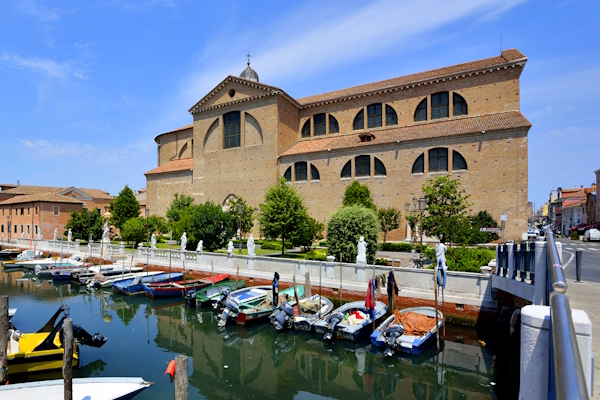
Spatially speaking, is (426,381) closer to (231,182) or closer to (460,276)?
(460,276)

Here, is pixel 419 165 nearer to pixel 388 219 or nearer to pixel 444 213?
pixel 388 219

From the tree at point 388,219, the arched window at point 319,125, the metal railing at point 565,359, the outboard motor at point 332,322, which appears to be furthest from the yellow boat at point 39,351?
the arched window at point 319,125

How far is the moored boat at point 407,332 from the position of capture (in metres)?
11.4

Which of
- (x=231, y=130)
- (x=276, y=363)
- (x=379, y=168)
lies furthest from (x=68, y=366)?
(x=231, y=130)

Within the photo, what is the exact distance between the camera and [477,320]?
525 inches

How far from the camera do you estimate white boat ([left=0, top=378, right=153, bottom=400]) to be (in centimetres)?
773

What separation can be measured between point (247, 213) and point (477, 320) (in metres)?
22.6

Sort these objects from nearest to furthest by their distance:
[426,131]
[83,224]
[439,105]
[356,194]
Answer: [356,194] → [426,131] → [439,105] → [83,224]

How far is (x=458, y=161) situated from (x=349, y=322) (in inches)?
852

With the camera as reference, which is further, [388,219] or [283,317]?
[388,219]

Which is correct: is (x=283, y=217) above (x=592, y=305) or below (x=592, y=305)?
above

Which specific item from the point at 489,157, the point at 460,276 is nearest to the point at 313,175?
the point at 489,157

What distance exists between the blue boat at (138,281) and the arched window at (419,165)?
72.3 ft

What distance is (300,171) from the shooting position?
37.1 metres
